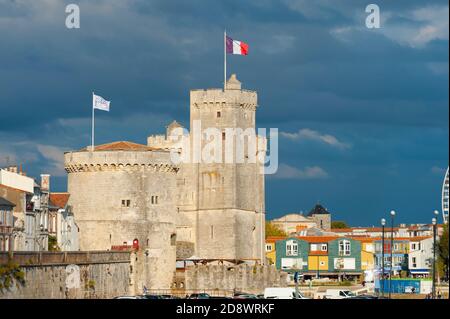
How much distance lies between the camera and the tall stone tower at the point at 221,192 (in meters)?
132

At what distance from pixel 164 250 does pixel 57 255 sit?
90.1ft

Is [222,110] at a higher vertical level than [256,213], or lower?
higher

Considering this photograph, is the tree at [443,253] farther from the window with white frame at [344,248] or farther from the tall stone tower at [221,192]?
the tall stone tower at [221,192]

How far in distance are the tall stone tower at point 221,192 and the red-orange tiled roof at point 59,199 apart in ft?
53.4

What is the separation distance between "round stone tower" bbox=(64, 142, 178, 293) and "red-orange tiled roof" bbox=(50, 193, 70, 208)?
2.50ft

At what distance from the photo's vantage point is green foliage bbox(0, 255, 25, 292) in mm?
80688

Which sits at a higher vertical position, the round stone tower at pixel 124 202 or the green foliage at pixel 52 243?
the round stone tower at pixel 124 202

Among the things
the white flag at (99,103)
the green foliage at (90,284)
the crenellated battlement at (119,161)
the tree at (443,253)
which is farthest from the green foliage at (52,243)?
the tree at (443,253)

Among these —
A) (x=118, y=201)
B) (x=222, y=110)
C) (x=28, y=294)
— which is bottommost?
(x=28, y=294)

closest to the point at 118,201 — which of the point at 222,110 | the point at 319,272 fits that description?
the point at 222,110

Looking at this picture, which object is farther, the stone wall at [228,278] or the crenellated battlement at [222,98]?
the crenellated battlement at [222,98]

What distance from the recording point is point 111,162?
4631 inches

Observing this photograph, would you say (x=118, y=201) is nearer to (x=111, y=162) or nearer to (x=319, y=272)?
(x=111, y=162)

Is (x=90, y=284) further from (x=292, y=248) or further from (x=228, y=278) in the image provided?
(x=292, y=248)
